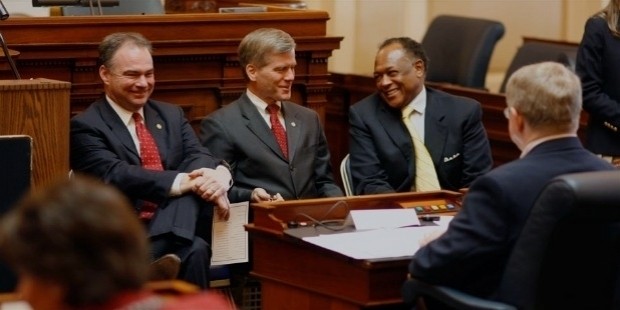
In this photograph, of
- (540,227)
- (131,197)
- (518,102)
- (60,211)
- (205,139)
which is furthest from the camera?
(205,139)

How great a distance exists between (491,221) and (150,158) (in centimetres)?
181

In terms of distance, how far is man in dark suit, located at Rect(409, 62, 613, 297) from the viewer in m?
3.72

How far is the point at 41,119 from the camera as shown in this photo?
456 centimetres

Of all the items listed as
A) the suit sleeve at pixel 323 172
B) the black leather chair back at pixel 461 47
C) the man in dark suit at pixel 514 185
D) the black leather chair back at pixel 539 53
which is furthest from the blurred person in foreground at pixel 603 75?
the black leather chair back at pixel 461 47

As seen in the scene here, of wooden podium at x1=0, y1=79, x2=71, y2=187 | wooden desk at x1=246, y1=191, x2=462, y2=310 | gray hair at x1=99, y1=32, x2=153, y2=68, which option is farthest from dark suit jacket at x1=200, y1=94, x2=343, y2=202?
wooden podium at x1=0, y1=79, x2=71, y2=187

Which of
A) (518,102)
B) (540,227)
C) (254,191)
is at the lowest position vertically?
(254,191)

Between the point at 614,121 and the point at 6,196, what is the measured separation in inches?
105

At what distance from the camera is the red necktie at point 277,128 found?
5.45 metres

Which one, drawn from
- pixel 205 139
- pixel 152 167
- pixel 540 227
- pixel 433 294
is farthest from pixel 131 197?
pixel 540 227

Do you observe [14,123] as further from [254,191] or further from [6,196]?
[254,191]

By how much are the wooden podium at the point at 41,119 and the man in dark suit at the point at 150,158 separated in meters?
0.36

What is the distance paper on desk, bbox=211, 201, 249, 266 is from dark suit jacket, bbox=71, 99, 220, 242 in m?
0.09

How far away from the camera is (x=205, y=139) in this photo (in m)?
5.39

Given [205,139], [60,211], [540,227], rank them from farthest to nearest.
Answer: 1. [205,139]
2. [540,227]
3. [60,211]
